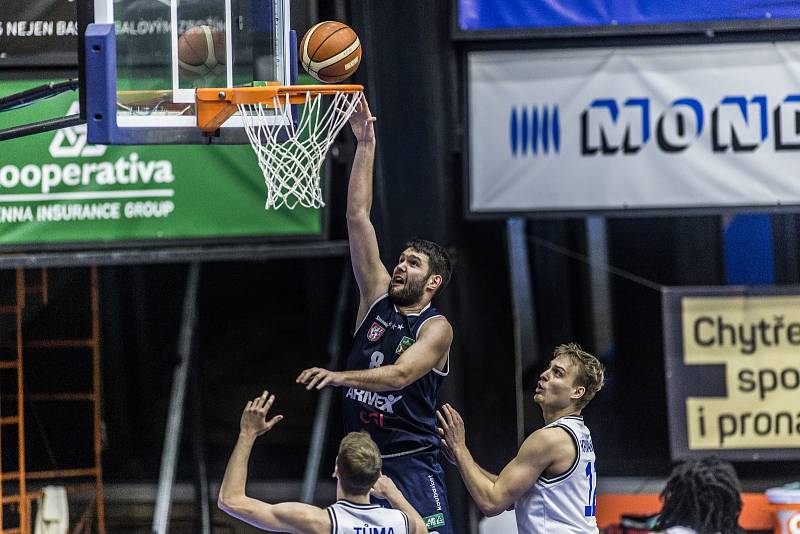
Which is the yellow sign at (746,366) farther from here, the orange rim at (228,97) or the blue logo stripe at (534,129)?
the orange rim at (228,97)

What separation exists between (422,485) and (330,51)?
2.08m

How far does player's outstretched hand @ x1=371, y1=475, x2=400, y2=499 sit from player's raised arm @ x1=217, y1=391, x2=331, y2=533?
0.30 meters

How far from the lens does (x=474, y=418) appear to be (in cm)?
882

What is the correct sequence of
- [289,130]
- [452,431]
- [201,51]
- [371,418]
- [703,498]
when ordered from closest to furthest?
[452,431], [371,418], [201,51], [289,130], [703,498]

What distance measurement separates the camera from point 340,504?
512 cm

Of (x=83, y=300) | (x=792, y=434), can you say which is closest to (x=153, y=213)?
(x=83, y=300)

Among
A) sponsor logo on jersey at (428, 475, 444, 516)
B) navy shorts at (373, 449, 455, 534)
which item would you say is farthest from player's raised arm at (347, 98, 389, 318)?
sponsor logo on jersey at (428, 475, 444, 516)

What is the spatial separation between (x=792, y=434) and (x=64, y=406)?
4.76m

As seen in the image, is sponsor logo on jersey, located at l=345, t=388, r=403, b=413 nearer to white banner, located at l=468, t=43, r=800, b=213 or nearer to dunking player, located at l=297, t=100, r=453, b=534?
dunking player, located at l=297, t=100, r=453, b=534

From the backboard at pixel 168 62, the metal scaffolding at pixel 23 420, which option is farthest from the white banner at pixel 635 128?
the metal scaffolding at pixel 23 420

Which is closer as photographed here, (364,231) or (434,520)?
(434,520)

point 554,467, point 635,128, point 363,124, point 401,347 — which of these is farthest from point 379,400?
point 635,128

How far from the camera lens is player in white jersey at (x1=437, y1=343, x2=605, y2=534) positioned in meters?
5.23

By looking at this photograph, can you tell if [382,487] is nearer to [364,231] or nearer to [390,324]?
[390,324]
